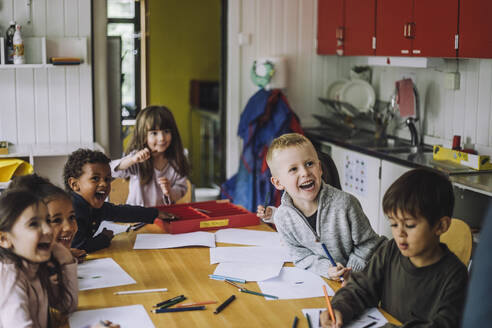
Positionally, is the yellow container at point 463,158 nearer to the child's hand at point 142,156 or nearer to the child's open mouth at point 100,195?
the child's hand at point 142,156

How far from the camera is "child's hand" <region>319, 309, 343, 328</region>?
64.1 inches

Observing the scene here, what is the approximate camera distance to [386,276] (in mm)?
1819

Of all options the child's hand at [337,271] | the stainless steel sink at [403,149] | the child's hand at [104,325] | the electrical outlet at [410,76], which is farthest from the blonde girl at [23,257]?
the electrical outlet at [410,76]

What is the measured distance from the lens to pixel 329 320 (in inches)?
65.0

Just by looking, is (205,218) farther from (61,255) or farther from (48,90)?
(48,90)

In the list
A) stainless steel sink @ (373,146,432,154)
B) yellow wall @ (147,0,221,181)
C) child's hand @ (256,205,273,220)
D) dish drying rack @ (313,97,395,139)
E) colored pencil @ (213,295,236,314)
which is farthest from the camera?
yellow wall @ (147,0,221,181)

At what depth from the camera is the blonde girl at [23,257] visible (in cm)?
153

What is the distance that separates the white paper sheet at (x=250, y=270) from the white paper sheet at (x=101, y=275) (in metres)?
0.31

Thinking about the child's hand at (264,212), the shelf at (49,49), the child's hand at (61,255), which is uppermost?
the shelf at (49,49)

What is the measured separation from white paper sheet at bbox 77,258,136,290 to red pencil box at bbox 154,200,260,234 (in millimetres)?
409

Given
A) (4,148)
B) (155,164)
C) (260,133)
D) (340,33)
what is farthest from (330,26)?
(4,148)

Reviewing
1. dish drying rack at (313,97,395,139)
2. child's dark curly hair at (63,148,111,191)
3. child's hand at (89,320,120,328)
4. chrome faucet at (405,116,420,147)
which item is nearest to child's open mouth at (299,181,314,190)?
child's dark curly hair at (63,148,111,191)

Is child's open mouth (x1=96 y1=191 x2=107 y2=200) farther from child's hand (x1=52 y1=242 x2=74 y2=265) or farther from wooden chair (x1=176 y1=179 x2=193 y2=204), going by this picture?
wooden chair (x1=176 y1=179 x2=193 y2=204)

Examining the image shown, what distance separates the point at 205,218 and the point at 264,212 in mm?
329
